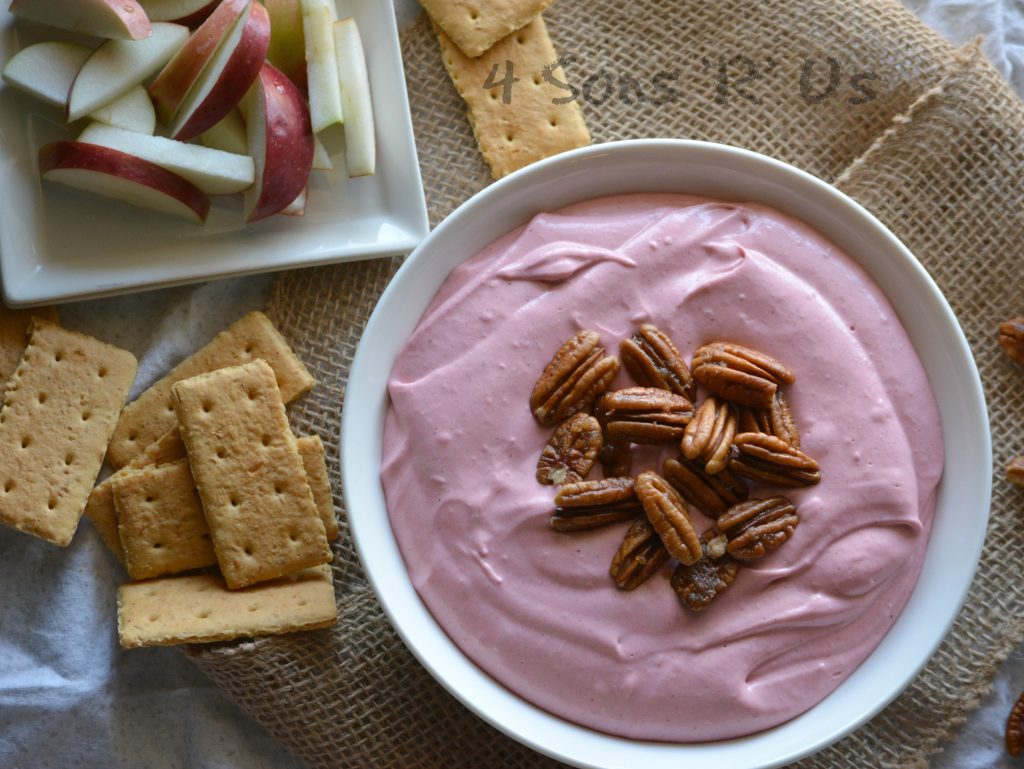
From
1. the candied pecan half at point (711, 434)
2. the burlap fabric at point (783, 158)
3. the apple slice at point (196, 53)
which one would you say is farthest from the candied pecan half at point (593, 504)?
the apple slice at point (196, 53)

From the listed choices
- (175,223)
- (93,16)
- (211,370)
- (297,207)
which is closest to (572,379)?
(297,207)

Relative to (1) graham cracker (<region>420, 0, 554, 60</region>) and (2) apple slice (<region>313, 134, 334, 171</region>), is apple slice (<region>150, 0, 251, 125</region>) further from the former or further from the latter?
(1) graham cracker (<region>420, 0, 554, 60</region>)

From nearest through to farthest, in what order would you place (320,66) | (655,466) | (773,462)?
1. (773,462)
2. (655,466)
3. (320,66)

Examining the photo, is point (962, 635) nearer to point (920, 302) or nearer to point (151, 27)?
point (920, 302)

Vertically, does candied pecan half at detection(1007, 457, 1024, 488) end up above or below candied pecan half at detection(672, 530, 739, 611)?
above

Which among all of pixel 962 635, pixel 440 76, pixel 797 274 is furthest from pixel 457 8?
pixel 962 635

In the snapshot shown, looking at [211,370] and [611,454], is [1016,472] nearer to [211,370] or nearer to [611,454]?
A: [611,454]

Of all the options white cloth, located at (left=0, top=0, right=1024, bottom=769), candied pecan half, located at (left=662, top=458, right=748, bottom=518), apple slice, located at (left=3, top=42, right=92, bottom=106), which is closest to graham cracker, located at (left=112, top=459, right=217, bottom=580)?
white cloth, located at (left=0, top=0, right=1024, bottom=769)
